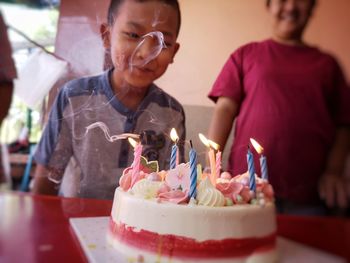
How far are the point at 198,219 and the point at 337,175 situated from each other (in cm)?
29

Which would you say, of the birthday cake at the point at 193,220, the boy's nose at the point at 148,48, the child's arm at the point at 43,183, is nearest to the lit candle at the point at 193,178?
the birthday cake at the point at 193,220

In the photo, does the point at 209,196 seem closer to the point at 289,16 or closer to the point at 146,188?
the point at 146,188

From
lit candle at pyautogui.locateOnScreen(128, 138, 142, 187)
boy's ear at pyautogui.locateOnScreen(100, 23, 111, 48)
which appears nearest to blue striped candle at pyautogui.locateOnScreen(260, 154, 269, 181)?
lit candle at pyautogui.locateOnScreen(128, 138, 142, 187)

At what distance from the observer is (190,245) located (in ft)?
2.06

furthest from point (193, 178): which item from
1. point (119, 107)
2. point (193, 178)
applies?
point (119, 107)

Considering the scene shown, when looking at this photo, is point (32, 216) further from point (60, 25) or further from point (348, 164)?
point (348, 164)

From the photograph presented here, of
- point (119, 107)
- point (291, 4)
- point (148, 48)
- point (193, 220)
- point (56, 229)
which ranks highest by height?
point (291, 4)

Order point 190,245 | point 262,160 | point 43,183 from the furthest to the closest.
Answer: point 43,183 → point 262,160 → point 190,245

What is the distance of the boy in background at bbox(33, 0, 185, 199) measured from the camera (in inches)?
29.8

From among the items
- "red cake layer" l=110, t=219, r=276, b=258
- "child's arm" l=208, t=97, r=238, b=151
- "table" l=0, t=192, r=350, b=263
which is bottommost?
"table" l=0, t=192, r=350, b=263

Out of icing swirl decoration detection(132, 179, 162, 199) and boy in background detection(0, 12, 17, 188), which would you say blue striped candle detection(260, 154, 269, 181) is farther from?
boy in background detection(0, 12, 17, 188)

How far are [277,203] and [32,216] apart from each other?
48 cm

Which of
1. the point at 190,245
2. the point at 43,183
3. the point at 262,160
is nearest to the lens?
the point at 190,245

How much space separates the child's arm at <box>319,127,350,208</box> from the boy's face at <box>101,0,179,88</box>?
344 mm
